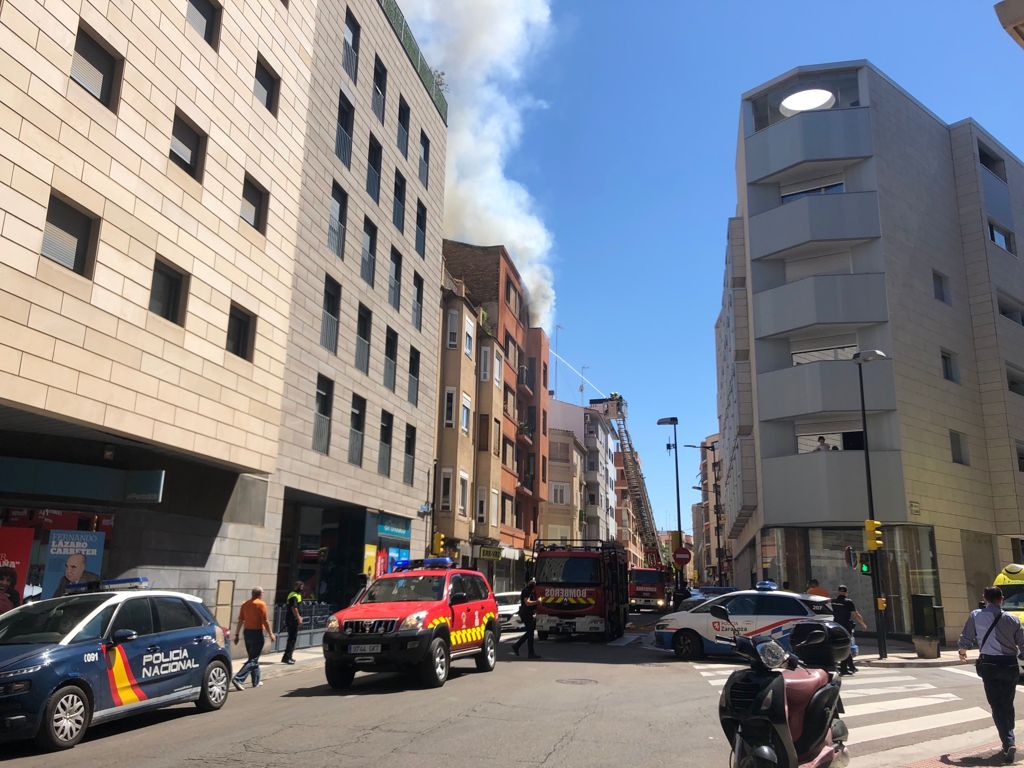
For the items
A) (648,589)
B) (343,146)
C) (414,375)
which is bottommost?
(648,589)

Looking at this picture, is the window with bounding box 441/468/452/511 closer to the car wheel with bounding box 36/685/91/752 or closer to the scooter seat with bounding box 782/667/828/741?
the car wheel with bounding box 36/685/91/752

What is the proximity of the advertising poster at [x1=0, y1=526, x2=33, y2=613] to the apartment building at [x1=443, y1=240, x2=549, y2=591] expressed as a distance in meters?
22.4

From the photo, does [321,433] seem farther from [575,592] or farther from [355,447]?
[575,592]

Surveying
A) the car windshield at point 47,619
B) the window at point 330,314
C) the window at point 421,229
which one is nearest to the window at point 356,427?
the window at point 330,314

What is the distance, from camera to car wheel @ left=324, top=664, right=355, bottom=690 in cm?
1234

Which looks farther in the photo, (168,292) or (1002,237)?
(1002,237)

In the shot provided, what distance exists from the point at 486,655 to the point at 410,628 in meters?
3.15

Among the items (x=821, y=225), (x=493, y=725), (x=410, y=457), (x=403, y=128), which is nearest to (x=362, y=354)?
(x=410, y=457)

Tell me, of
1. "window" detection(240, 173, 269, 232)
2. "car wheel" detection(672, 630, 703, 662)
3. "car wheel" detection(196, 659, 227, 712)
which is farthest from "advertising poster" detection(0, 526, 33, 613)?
"car wheel" detection(672, 630, 703, 662)

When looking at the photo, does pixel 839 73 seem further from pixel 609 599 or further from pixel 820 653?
pixel 820 653

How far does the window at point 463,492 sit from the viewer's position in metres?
33.1

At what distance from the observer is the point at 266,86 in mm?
20031

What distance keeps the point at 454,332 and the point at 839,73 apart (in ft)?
61.9

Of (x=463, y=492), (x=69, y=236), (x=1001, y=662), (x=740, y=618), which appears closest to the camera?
(x=1001, y=662)
